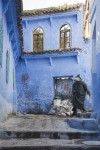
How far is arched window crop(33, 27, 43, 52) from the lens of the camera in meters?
20.5

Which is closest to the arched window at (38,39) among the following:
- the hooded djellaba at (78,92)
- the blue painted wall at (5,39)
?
the hooded djellaba at (78,92)

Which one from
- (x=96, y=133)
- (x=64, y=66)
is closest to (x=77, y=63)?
(x=64, y=66)

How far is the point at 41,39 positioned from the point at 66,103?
16.5 ft

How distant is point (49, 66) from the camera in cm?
1961

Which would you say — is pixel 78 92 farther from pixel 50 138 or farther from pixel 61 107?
pixel 50 138

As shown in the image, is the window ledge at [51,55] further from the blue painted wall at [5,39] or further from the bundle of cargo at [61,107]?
the blue painted wall at [5,39]

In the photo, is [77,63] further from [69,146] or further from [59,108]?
[69,146]

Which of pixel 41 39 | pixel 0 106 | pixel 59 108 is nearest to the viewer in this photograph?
pixel 0 106

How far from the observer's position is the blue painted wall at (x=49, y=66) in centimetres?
1923

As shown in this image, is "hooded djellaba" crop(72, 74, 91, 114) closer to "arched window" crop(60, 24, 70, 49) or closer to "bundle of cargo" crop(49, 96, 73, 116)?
"bundle of cargo" crop(49, 96, 73, 116)

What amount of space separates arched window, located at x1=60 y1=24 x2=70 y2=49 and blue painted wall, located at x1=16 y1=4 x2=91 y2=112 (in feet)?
0.88

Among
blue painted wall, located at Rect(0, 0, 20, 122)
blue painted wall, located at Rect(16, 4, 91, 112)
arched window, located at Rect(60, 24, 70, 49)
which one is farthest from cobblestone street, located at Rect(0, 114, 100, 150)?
arched window, located at Rect(60, 24, 70, 49)

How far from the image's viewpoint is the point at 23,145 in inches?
210

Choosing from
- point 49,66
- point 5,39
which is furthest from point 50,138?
point 49,66
